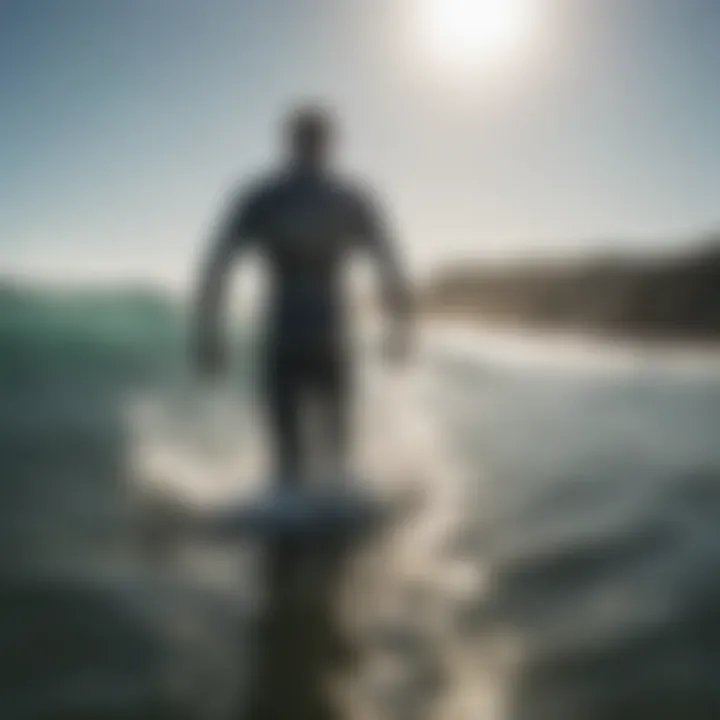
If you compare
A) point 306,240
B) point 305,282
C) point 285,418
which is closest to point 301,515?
point 285,418

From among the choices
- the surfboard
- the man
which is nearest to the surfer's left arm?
the man

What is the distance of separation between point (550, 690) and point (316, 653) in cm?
52

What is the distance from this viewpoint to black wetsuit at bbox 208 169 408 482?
2.74 metres

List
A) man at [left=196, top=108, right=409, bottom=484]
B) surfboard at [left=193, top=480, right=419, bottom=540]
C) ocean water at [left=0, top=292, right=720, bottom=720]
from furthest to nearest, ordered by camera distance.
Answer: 1. surfboard at [left=193, top=480, right=419, bottom=540]
2. man at [left=196, top=108, right=409, bottom=484]
3. ocean water at [left=0, top=292, right=720, bottom=720]

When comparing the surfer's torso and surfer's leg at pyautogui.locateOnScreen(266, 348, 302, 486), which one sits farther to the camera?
surfer's leg at pyautogui.locateOnScreen(266, 348, 302, 486)

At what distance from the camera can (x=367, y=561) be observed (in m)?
2.72

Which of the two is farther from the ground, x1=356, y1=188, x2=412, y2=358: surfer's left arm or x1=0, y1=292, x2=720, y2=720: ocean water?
x1=356, y1=188, x2=412, y2=358: surfer's left arm

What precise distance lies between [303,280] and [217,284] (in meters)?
0.27

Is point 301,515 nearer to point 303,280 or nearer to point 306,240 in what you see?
point 303,280

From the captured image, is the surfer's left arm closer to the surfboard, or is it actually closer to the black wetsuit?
the black wetsuit

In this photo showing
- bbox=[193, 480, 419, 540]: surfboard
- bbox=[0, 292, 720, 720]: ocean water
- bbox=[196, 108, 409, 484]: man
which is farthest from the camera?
bbox=[193, 480, 419, 540]: surfboard

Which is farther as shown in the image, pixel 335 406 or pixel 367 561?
pixel 335 406

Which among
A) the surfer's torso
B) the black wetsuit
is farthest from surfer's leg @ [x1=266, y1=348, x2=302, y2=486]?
the surfer's torso

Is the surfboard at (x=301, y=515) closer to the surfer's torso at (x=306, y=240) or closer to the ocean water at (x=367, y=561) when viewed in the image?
the ocean water at (x=367, y=561)
